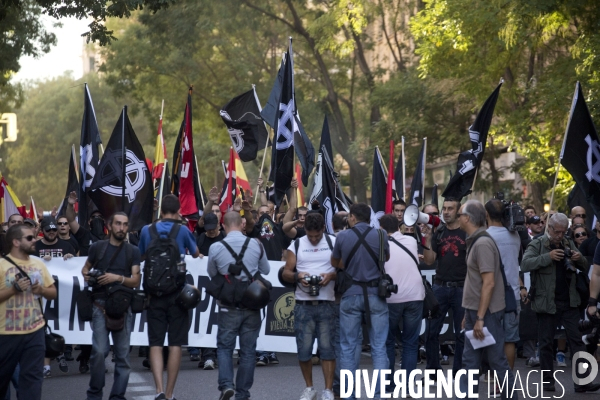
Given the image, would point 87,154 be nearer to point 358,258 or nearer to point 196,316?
point 196,316

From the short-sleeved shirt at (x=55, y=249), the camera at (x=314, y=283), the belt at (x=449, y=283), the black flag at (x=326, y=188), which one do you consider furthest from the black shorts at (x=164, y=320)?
the black flag at (x=326, y=188)

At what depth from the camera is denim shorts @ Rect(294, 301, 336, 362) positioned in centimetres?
923

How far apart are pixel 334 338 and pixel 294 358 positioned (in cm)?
405

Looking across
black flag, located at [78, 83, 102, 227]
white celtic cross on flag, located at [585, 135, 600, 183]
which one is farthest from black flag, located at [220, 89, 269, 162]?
white celtic cross on flag, located at [585, 135, 600, 183]

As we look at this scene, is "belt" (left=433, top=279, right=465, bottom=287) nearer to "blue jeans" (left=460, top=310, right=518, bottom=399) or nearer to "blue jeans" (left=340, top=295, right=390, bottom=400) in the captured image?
"blue jeans" (left=340, top=295, right=390, bottom=400)

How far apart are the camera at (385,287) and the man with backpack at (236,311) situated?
117 centimetres

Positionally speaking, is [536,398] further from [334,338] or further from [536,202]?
[536,202]

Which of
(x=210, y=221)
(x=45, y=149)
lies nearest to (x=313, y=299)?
(x=210, y=221)

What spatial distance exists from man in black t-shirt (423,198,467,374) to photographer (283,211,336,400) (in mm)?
1573

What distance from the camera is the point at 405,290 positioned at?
31.4ft

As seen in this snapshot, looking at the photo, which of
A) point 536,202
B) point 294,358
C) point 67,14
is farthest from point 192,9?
point 294,358

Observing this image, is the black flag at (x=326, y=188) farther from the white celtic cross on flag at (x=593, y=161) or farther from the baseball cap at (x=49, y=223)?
the white celtic cross on flag at (x=593, y=161)

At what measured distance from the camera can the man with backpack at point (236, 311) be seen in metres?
8.98

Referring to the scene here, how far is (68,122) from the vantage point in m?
64.3
